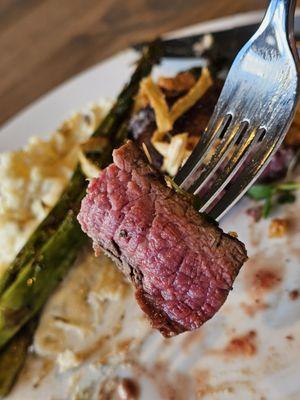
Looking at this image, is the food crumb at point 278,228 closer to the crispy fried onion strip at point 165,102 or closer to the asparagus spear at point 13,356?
A: the crispy fried onion strip at point 165,102

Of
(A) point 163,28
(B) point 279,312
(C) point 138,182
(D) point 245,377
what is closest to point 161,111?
(C) point 138,182

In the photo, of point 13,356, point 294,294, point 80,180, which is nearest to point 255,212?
point 294,294

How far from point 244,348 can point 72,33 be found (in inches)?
119

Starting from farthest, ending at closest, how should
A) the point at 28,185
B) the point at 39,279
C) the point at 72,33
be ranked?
the point at 72,33
the point at 28,185
the point at 39,279

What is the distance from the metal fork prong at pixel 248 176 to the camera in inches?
83.7

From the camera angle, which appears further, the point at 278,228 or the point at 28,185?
the point at 28,185

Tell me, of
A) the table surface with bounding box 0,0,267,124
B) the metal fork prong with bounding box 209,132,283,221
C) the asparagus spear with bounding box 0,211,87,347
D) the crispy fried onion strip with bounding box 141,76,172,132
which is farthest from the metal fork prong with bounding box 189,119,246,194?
the table surface with bounding box 0,0,267,124

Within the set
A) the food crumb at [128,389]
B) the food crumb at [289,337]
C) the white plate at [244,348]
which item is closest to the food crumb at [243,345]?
the white plate at [244,348]

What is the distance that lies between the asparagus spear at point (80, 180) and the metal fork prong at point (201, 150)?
→ 0.80 m

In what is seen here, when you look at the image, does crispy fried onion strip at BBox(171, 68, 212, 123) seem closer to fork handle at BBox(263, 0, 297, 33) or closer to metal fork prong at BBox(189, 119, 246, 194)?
metal fork prong at BBox(189, 119, 246, 194)

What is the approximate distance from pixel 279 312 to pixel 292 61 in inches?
41.9

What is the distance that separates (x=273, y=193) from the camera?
2932mm

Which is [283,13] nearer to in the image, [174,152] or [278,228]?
[174,152]

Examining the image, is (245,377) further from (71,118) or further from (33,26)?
(33,26)
